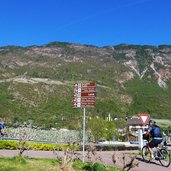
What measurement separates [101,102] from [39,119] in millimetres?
38387

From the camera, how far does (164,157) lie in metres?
14.8

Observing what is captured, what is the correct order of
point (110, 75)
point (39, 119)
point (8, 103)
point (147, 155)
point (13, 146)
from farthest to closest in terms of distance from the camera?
1. point (110, 75)
2. point (8, 103)
3. point (39, 119)
4. point (13, 146)
5. point (147, 155)

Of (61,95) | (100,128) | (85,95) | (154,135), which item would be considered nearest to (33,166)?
(85,95)

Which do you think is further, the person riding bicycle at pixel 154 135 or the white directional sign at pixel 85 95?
the person riding bicycle at pixel 154 135

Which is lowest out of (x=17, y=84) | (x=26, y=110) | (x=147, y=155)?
(x=147, y=155)

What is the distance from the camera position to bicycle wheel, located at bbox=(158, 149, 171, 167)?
14531 millimetres

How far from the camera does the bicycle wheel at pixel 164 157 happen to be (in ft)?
47.7

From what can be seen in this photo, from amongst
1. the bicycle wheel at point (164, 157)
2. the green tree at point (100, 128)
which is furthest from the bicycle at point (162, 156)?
the green tree at point (100, 128)

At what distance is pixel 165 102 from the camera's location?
165 m

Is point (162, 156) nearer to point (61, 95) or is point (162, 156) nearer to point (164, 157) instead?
point (164, 157)

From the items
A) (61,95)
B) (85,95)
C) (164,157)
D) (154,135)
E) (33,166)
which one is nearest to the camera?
(33,166)

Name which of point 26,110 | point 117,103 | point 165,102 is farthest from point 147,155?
point 165,102

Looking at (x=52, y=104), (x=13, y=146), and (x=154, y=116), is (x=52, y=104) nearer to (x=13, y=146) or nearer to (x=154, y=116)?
(x=154, y=116)

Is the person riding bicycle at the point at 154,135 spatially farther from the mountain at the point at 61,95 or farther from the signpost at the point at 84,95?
the mountain at the point at 61,95
